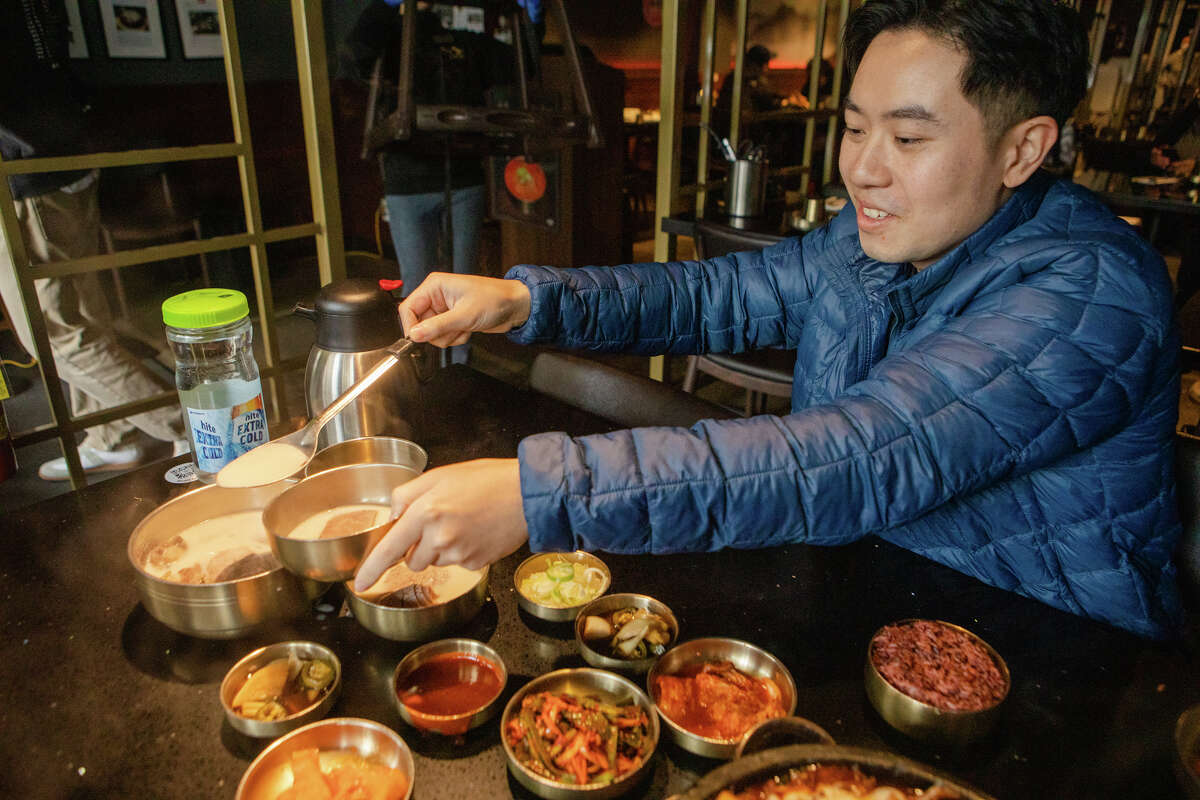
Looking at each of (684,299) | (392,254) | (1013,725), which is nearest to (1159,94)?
(392,254)

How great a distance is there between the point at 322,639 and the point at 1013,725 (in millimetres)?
902

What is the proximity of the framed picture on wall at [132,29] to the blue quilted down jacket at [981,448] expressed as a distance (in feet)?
18.5

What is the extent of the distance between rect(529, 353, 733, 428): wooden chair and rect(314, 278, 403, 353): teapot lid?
48 cm

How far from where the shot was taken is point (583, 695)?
94cm

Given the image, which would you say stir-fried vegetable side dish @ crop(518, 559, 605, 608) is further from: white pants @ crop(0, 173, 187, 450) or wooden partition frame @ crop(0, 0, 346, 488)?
white pants @ crop(0, 173, 187, 450)

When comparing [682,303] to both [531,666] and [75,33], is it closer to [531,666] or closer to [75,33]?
[531,666]

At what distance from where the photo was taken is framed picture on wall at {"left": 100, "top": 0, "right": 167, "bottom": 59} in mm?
5033

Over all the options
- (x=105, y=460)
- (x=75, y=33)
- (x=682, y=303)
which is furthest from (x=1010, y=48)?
(x=75, y=33)

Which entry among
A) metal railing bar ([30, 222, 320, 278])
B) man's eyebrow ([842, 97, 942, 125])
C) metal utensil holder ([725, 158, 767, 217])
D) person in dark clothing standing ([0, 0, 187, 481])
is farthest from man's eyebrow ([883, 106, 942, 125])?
metal utensil holder ([725, 158, 767, 217])

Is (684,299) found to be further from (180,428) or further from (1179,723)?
(180,428)

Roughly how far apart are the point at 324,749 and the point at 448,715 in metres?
0.14

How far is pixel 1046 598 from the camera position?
1249 millimetres

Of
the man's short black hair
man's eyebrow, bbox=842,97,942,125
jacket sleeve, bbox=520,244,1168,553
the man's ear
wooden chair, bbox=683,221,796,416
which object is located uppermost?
the man's short black hair

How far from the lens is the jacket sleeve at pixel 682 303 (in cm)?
169
